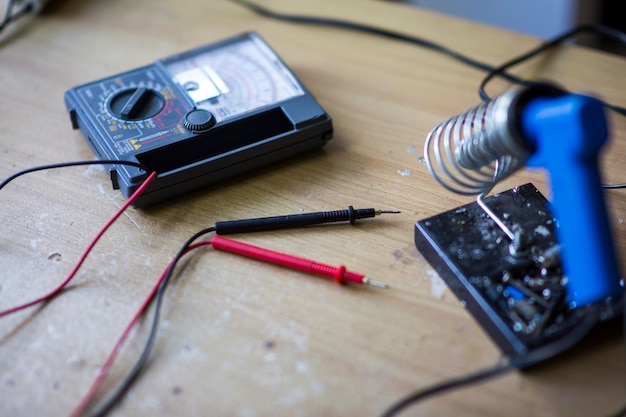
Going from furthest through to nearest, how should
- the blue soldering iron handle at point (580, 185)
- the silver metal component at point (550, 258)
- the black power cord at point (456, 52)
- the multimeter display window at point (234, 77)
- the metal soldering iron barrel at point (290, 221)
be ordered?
1. the black power cord at point (456, 52)
2. the multimeter display window at point (234, 77)
3. the metal soldering iron barrel at point (290, 221)
4. the silver metal component at point (550, 258)
5. the blue soldering iron handle at point (580, 185)

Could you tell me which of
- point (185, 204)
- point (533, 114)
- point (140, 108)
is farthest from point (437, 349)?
point (140, 108)

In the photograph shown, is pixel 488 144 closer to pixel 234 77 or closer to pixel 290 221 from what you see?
pixel 290 221

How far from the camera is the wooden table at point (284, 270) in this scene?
2.05 ft

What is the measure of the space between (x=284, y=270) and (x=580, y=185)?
1.08 ft

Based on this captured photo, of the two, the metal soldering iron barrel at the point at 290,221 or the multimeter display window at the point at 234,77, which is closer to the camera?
the metal soldering iron barrel at the point at 290,221

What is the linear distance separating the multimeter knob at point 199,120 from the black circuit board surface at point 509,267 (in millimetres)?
302

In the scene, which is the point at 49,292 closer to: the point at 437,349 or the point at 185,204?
the point at 185,204

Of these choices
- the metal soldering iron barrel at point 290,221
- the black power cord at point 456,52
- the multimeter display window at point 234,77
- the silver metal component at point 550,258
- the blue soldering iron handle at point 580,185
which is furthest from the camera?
the black power cord at point 456,52

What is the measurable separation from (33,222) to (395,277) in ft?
1.46

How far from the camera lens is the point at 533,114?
1.90 ft

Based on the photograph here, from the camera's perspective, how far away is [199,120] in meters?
0.83

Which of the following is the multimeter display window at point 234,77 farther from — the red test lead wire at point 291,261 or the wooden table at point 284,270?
the red test lead wire at point 291,261

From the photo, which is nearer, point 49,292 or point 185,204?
point 49,292

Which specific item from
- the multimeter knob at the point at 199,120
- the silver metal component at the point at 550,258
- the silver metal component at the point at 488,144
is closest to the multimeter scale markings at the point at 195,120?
the multimeter knob at the point at 199,120
